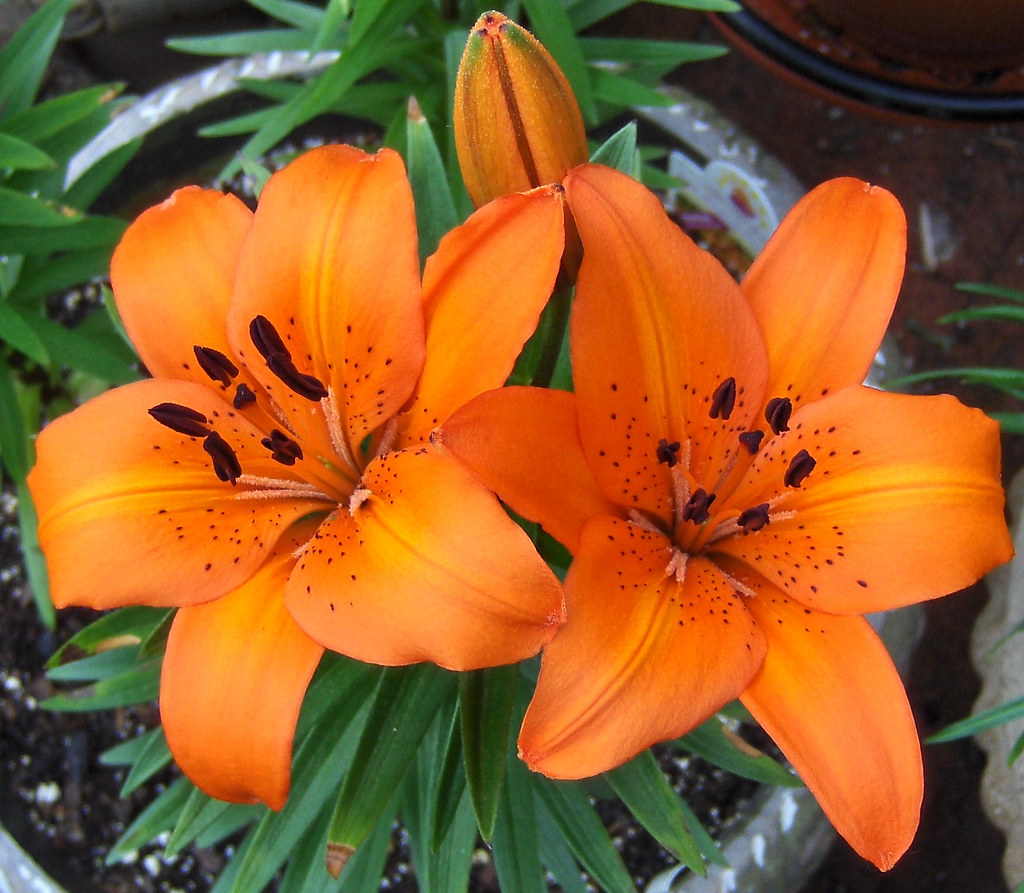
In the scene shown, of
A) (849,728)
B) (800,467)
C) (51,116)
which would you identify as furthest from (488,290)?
(51,116)

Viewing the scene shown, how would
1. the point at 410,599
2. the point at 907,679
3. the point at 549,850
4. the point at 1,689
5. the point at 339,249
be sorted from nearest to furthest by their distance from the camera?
the point at 410,599 < the point at 339,249 < the point at 549,850 < the point at 1,689 < the point at 907,679

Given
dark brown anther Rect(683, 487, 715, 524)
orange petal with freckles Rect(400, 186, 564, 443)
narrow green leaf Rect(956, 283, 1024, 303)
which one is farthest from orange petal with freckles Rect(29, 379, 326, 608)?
narrow green leaf Rect(956, 283, 1024, 303)

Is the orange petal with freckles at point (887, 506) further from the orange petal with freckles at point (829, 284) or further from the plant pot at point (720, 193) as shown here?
the plant pot at point (720, 193)

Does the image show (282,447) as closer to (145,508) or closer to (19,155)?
(145,508)

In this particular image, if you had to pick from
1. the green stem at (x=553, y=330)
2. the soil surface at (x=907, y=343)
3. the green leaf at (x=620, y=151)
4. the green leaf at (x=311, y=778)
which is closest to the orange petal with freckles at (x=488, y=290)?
the green stem at (x=553, y=330)

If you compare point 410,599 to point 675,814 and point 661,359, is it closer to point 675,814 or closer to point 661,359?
point 661,359

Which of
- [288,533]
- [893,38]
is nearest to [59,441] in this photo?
[288,533]

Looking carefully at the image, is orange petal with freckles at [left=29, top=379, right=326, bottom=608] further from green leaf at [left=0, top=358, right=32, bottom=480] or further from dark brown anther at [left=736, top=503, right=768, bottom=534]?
green leaf at [left=0, top=358, right=32, bottom=480]
